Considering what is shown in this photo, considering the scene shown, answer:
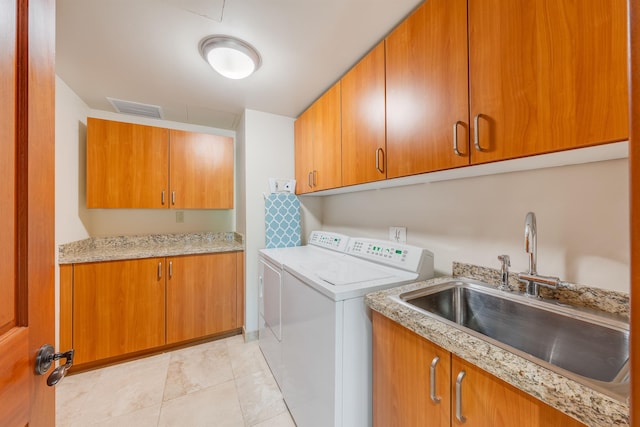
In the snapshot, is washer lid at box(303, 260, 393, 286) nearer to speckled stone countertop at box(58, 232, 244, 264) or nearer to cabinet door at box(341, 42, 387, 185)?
cabinet door at box(341, 42, 387, 185)

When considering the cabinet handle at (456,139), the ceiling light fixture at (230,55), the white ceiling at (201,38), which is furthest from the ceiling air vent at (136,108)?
the cabinet handle at (456,139)

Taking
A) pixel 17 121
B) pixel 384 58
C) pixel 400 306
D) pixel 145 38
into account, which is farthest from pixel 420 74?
pixel 145 38

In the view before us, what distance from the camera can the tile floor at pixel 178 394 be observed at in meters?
1.46

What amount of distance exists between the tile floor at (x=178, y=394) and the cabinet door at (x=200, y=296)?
0.22 metres

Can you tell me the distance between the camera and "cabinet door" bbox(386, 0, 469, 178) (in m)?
0.96

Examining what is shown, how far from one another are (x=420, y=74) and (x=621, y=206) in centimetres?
91

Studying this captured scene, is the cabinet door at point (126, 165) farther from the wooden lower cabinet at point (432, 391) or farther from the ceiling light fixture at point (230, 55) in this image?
the wooden lower cabinet at point (432, 391)

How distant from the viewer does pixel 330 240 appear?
83.7 inches

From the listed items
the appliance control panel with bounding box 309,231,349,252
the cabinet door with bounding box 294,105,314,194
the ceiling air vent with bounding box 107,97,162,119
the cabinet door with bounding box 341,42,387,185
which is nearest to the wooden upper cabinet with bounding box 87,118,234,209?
the ceiling air vent with bounding box 107,97,162,119

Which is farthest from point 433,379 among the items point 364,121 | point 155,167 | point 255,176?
point 155,167

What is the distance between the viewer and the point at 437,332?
2.46 ft

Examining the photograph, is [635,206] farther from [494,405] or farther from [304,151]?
[304,151]

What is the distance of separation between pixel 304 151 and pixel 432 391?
1.95m

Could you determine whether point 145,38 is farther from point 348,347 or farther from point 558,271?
point 558,271
